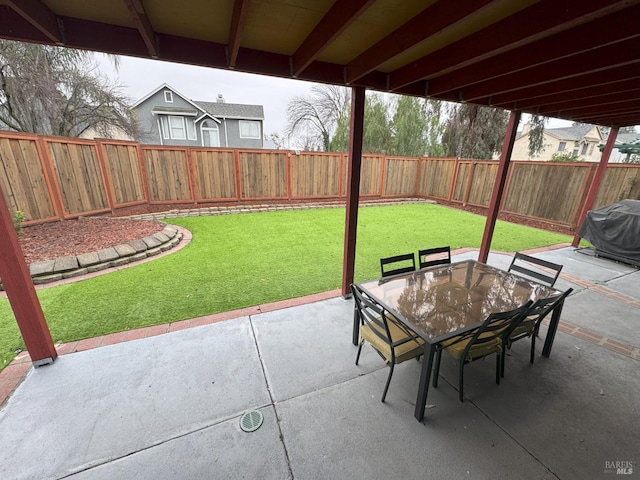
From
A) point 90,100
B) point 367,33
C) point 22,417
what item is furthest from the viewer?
point 90,100

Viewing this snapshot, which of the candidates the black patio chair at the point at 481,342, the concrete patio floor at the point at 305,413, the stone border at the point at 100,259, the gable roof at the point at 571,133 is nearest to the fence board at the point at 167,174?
the stone border at the point at 100,259

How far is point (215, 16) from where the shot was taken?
202 cm

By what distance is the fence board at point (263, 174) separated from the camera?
9203 millimetres

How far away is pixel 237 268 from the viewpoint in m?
4.66

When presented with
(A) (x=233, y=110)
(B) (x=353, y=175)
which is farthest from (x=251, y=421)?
(A) (x=233, y=110)

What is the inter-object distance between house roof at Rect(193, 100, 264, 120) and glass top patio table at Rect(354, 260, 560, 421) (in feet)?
67.4

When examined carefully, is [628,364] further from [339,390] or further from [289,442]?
[289,442]

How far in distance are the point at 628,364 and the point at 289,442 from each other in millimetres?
3433

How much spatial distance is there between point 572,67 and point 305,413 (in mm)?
3954

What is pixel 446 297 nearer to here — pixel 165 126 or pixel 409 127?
pixel 409 127

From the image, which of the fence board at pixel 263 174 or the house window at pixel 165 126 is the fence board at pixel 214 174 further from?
the house window at pixel 165 126

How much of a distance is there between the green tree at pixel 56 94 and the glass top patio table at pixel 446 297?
12268mm

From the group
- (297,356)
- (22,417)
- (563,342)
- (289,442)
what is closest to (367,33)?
(297,356)

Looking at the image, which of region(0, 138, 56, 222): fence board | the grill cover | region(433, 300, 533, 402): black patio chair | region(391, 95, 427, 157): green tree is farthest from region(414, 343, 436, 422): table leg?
region(391, 95, 427, 157): green tree
